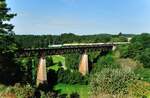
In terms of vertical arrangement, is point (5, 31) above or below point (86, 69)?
above

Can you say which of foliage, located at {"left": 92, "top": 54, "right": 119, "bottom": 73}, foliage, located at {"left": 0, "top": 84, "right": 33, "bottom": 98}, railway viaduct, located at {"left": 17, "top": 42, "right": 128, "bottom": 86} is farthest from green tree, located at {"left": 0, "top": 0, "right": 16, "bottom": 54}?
foliage, located at {"left": 92, "top": 54, "right": 119, "bottom": 73}

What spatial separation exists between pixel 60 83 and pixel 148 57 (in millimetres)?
23970

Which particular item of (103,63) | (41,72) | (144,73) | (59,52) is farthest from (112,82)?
(103,63)

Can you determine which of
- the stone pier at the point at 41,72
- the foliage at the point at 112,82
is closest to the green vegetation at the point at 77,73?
the foliage at the point at 112,82

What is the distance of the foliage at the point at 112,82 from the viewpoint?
62.4 meters

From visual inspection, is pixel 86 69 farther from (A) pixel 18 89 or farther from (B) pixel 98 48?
(A) pixel 18 89

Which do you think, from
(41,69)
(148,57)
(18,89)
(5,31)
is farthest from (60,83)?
(18,89)

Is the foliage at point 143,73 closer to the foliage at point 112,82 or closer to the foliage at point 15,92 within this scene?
the foliage at point 112,82

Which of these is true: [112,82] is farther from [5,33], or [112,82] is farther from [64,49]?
[64,49]

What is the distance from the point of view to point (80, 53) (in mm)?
122562

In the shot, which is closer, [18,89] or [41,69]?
[18,89]

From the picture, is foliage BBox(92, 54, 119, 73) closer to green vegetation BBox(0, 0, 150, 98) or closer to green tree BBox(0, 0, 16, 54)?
green vegetation BBox(0, 0, 150, 98)

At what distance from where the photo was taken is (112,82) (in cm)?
6328

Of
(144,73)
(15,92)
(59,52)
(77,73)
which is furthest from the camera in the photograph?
(59,52)
